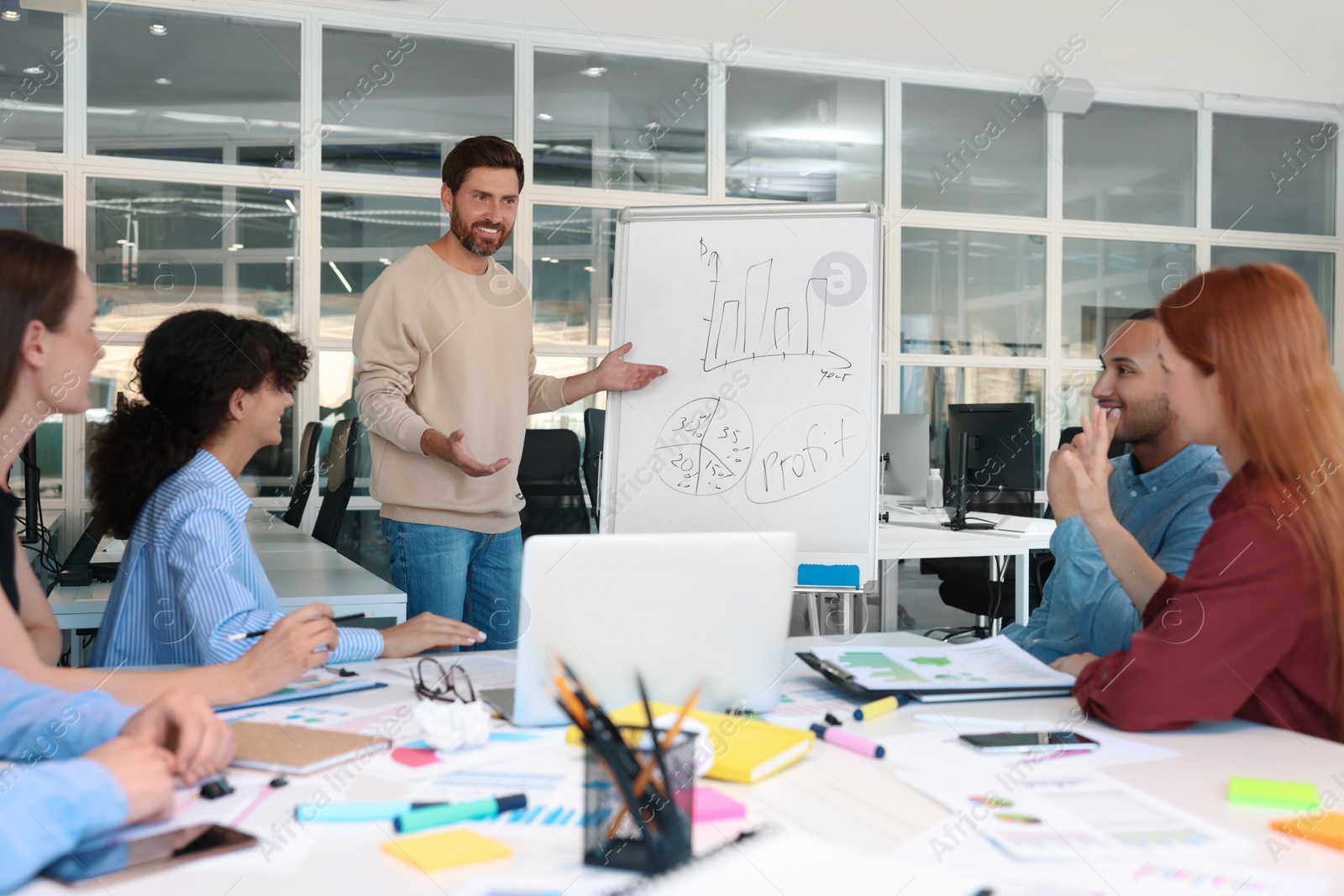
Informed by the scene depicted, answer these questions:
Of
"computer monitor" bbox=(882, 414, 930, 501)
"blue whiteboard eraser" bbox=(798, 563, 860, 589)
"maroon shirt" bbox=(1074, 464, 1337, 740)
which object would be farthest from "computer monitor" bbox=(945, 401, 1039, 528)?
"maroon shirt" bbox=(1074, 464, 1337, 740)

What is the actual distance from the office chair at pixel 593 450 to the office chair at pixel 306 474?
1275 millimetres

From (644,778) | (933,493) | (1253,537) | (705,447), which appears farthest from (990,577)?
(644,778)

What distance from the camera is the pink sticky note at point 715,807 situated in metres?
1.03

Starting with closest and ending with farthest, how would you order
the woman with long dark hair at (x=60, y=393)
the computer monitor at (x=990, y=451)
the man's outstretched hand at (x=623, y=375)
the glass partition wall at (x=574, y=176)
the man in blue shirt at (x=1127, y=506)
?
the woman with long dark hair at (x=60, y=393)
the man in blue shirt at (x=1127, y=506)
the man's outstretched hand at (x=623, y=375)
the computer monitor at (x=990, y=451)
the glass partition wall at (x=574, y=176)

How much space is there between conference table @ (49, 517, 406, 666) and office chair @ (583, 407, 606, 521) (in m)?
1.99

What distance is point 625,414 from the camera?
2723 mm

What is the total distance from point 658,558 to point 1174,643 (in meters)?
0.68

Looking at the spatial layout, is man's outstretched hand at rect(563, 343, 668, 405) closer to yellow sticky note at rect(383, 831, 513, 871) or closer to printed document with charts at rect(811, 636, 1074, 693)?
printed document with charts at rect(811, 636, 1074, 693)

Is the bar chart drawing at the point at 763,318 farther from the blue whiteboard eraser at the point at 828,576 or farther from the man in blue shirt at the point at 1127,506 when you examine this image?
the man in blue shirt at the point at 1127,506

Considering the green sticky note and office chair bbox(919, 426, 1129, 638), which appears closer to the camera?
the green sticky note

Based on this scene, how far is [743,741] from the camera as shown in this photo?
48.6 inches

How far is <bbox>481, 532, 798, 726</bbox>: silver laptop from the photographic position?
124 centimetres

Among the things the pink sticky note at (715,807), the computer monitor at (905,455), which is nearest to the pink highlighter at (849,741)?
the pink sticky note at (715,807)

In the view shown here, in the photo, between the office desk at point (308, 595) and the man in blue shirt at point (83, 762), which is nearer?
the man in blue shirt at point (83, 762)
